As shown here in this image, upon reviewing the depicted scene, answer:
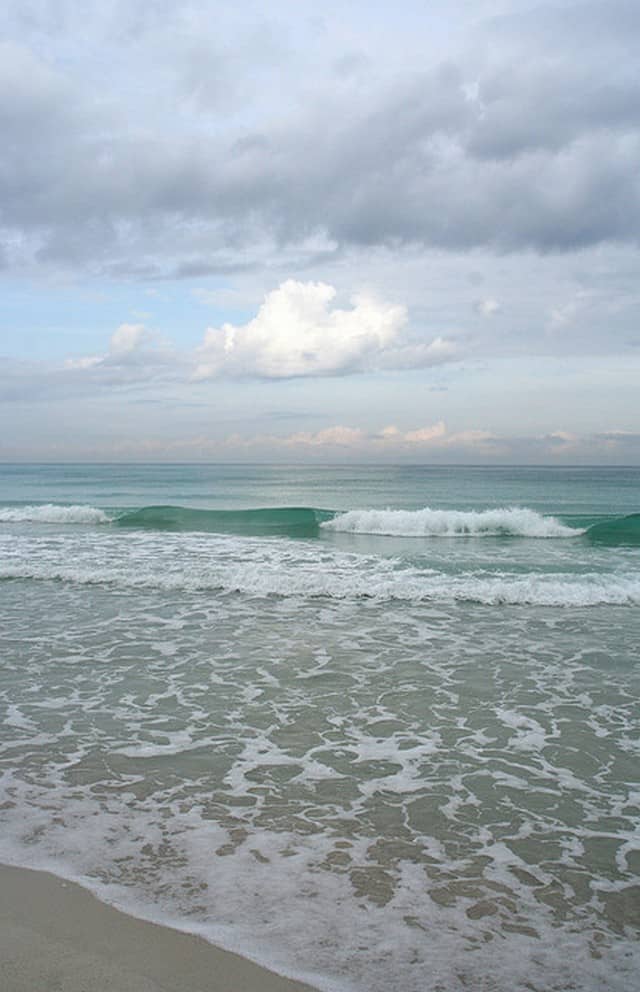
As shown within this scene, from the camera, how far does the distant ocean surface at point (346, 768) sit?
375 centimetres

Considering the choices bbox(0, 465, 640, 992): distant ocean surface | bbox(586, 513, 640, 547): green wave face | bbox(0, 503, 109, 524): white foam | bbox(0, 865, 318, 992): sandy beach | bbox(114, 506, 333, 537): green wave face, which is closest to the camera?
bbox(0, 865, 318, 992): sandy beach

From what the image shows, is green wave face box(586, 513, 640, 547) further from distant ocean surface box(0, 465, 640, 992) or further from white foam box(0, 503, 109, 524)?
white foam box(0, 503, 109, 524)

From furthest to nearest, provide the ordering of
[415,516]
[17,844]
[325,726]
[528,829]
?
[415,516]
[325,726]
[528,829]
[17,844]

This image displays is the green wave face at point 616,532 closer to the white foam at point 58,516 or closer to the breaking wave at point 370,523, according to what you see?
the breaking wave at point 370,523

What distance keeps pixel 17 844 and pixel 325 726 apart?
3260 millimetres

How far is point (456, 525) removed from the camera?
92.8ft

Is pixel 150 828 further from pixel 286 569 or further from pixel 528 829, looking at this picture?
pixel 286 569

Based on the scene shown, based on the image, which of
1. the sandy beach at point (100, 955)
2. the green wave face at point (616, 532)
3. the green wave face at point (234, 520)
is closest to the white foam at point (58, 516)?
the green wave face at point (234, 520)

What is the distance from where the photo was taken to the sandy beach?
3.22 m

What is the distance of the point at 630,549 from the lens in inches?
939

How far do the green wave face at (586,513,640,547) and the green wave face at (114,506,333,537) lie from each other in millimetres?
11252

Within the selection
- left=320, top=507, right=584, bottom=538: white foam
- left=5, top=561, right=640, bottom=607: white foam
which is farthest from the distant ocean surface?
left=320, top=507, right=584, bottom=538: white foam

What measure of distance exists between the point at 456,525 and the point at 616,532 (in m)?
→ 6.69

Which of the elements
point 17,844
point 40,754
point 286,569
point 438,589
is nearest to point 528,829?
point 17,844
